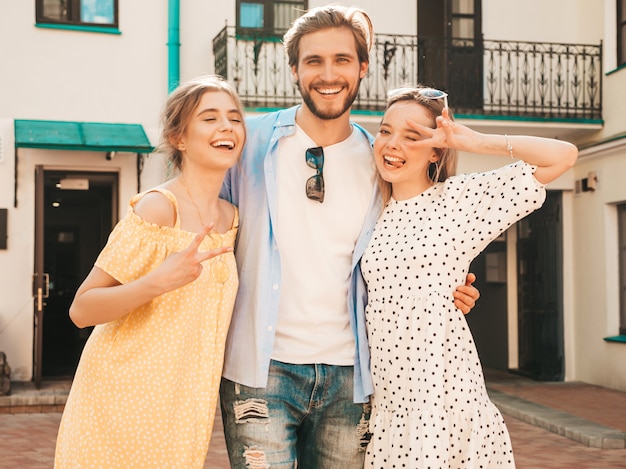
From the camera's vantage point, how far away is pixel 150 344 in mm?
3043

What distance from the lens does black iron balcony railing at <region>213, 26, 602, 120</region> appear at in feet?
40.8

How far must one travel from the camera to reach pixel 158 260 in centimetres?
307

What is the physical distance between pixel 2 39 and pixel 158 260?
9.54m

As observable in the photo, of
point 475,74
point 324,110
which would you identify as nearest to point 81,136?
point 475,74

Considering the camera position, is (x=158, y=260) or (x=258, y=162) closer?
(x=158, y=260)

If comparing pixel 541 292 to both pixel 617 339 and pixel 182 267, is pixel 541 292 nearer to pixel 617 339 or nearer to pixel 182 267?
pixel 617 339

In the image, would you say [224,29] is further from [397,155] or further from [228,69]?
[397,155]

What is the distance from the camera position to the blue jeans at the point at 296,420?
3289mm

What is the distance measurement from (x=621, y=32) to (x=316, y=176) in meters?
10.5

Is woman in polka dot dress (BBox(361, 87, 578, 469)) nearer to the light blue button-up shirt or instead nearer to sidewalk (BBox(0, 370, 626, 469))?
the light blue button-up shirt

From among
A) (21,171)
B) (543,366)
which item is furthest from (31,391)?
(543,366)

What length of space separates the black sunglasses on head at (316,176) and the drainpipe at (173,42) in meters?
8.82

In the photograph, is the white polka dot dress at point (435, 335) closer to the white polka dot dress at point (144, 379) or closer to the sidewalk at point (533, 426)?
the white polka dot dress at point (144, 379)

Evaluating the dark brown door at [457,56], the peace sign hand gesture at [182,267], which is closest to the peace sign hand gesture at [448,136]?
the peace sign hand gesture at [182,267]
